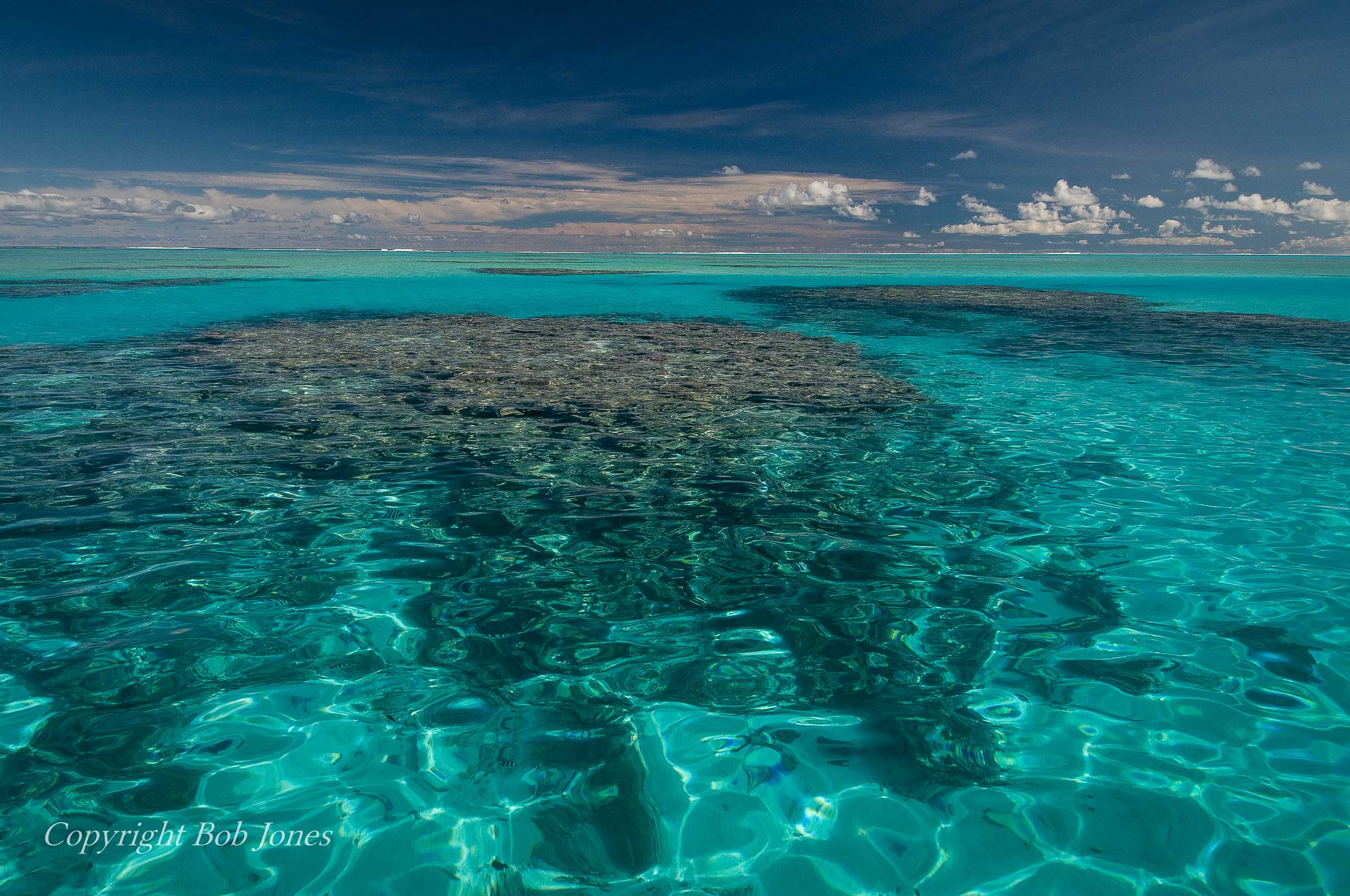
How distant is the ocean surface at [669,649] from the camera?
3.95 m

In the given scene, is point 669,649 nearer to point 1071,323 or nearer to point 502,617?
point 502,617

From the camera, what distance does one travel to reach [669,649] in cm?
577

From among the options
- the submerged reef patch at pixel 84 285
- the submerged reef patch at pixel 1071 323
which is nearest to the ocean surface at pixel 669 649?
the submerged reef patch at pixel 1071 323

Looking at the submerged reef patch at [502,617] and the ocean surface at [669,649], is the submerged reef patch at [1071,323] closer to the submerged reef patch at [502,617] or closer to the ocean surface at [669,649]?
the ocean surface at [669,649]

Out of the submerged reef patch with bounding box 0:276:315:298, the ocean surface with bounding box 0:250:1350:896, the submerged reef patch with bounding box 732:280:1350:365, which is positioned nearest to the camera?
the ocean surface with bounding box 0:250:1350:896

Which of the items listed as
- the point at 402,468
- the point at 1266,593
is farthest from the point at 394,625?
the point at 1266,593

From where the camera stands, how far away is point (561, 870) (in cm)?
376

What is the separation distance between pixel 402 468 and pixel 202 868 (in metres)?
7.01

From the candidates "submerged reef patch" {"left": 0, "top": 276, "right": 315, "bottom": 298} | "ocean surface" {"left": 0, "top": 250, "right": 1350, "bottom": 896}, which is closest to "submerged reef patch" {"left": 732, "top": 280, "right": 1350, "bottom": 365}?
"ocean surface" {"left": 0, "top": 250, "right": 1350, "bottom": 896}

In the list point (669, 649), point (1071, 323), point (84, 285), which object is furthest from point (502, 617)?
point (84, 285)

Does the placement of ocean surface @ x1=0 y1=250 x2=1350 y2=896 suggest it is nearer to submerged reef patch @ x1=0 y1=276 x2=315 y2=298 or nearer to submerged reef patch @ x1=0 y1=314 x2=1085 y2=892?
submerged reef patch @ x1=0 y1=314 x2=1085 y2=892

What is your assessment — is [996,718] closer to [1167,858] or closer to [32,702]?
[1167,858]

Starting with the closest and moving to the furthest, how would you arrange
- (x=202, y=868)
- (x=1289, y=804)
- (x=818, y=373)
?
(x=202, y=868) → (x=1289, y=804) → (x=818, y=373)

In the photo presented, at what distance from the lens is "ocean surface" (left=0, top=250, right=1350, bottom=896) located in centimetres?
395
